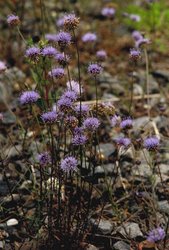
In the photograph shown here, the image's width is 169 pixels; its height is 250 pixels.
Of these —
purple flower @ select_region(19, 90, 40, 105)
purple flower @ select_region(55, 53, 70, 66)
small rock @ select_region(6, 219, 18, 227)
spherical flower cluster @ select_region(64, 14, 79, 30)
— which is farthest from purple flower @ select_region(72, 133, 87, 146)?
small rock @ select_region(6, 219, 18, 227)

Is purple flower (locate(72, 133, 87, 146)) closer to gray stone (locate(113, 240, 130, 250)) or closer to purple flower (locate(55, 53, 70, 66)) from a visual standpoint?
purple flower (locate(55, 53, 70, 66))

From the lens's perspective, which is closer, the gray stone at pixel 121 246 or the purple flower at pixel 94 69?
the purple flower at pixel 94 69

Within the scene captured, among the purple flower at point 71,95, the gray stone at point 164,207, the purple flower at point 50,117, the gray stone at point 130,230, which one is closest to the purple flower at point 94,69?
the purple flower at point 71,95

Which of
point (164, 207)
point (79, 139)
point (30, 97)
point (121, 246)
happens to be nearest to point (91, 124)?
point (79, 139)

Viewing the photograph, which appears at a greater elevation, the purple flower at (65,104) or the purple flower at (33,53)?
the purple flower at (33,53)

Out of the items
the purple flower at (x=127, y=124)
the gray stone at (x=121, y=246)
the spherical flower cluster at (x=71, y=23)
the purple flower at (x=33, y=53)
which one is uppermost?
the spherical flower cluster at (x=71, y=23)

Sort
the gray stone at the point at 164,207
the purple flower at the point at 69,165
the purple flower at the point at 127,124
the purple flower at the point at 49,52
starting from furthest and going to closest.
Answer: the gray stone at the point at 164,207, the purple flower at the point at 127,124, the purple flower at the point at 49,52, the purple flower at the point at 69,165

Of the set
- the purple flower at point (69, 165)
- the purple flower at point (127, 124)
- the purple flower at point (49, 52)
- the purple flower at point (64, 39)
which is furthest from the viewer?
the purple flower at point (127, 124)

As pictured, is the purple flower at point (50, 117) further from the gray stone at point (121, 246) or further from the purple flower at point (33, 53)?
the gray stone at point (121, 246)
